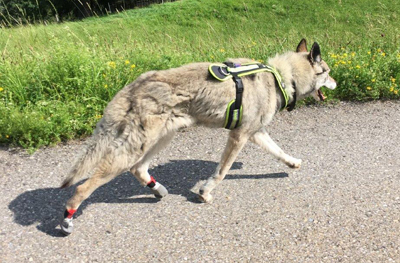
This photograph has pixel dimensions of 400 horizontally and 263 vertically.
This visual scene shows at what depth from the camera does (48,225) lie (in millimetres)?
3934

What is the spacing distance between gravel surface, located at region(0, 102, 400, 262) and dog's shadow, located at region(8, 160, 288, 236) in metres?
0.01

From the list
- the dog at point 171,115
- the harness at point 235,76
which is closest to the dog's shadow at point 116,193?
Answer: the dog at point 171,115

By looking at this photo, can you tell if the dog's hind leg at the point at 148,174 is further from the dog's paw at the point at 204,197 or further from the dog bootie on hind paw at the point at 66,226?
the dog bootie on hind paw at the point at 66,226

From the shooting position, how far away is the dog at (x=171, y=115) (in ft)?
12.5

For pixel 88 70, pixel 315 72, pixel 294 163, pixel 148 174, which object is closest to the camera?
pixel 148 174

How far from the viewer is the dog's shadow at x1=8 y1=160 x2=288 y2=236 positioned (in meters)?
4.05

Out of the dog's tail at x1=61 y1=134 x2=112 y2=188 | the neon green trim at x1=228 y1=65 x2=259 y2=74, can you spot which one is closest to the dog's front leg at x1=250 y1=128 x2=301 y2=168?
the neon green trim at x1=228 y1=65 x2=259 y2=74

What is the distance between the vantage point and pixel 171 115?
4.01 m

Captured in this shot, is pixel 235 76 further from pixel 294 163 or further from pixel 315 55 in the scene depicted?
pixel 294 163

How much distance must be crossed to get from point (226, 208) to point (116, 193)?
1.34 metres

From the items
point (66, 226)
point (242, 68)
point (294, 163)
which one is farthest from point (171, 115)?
point (294, 163)

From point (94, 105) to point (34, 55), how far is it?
196cm

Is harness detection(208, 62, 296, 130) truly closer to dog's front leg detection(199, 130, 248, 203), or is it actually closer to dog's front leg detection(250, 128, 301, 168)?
dog's front leg detection(199, 130, 248, 203)

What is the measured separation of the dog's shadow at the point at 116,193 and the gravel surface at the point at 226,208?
1 centimetres
